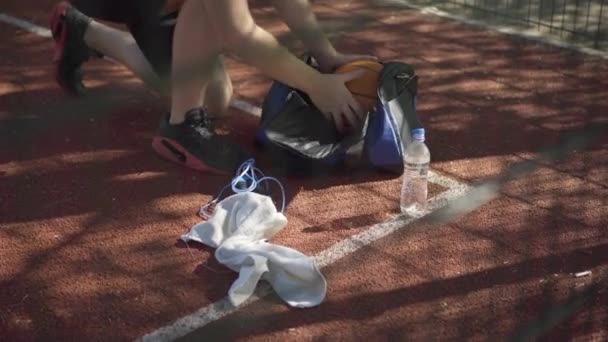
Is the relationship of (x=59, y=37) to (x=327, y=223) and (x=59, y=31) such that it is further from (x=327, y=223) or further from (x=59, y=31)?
(x=327, y=223)

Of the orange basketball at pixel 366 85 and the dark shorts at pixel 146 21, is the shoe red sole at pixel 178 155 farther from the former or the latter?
the orange basketball at pixel 366 85

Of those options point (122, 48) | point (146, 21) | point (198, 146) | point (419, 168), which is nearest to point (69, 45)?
point (122, 48)

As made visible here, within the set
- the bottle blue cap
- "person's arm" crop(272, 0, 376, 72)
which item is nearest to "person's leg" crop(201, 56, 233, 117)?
"person's arm" crop(272, 0, 376, 72)

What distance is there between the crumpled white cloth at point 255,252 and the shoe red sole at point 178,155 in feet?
1.03

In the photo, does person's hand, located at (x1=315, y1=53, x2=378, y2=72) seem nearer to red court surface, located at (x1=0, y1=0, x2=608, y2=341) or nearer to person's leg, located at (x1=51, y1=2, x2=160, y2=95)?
red court surface, located at (x1=0, y1=0, x2=608, y2=341)

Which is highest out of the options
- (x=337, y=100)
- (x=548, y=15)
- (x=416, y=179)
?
(x=337, y=100)

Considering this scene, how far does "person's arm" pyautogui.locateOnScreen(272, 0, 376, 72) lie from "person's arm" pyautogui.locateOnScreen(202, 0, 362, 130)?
0.19m

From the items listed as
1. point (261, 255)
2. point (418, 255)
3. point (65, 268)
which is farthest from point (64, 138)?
point (418, 255)

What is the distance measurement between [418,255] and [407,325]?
1.35 feet

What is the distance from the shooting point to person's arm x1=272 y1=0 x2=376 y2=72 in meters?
3.93

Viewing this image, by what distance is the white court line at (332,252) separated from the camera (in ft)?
9.33

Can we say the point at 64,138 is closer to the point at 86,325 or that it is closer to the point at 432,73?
the point at 86,325

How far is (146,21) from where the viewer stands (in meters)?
3.96

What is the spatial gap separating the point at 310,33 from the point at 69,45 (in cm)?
113
